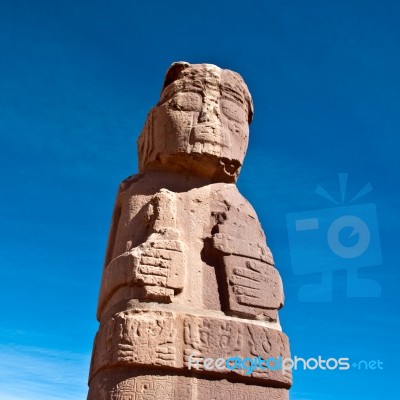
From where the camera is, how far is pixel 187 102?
213 inches

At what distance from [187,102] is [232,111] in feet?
1.68

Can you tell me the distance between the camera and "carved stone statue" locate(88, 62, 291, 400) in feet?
13.3

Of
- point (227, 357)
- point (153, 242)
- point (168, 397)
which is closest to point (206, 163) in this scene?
point (153, 242)

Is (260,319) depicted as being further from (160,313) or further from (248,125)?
Result: (248,125)

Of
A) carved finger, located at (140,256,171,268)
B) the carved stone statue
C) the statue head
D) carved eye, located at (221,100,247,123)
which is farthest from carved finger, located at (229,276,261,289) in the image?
carved eye, located at (221,100,247,123)

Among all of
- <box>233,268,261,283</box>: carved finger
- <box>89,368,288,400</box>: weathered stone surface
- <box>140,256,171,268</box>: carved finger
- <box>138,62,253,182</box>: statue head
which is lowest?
<box>89,368,288,400</box>: weathered stone surface

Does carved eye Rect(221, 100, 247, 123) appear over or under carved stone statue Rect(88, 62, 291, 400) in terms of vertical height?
over

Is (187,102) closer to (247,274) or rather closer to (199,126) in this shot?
(199,126)

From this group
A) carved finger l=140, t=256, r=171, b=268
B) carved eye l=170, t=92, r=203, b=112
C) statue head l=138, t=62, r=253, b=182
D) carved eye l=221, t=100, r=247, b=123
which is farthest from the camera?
carved eye l=221, t=100, r=247, b=123

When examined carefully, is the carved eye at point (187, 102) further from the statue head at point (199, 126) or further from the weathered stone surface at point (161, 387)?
the weathered stone surface at point (161, 387)

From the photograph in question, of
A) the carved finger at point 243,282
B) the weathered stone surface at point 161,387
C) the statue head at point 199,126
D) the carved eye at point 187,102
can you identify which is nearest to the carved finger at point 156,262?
the carved finger at point 243,282

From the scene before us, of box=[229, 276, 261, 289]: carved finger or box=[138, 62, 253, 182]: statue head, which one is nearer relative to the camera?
box=[229, 276, 261, 289]: carved finger

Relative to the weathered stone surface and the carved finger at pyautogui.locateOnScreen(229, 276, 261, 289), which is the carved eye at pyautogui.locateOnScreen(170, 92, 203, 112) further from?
the weathered stone surface

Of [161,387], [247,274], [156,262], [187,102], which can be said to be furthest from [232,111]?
[161,387]
